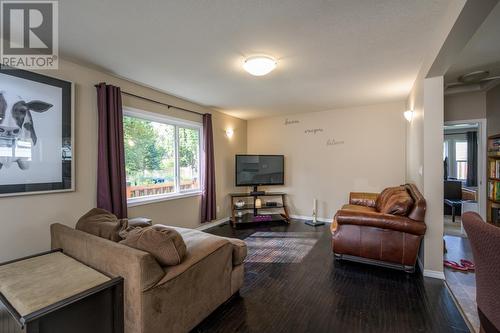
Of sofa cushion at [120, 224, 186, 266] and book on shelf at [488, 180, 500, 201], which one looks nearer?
sofa cushion at [120, 224, 186, 266]

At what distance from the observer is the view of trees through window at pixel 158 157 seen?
133 inches

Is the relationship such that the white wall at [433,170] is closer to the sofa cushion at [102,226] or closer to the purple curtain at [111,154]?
the sofa cushion at [102,226]

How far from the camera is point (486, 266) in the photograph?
→ 1.08 m

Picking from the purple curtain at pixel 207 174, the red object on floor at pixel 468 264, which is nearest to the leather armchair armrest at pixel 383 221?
the red object on floor at pixel 468 264

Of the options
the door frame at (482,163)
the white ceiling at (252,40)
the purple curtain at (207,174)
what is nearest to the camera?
the white ceiling at (252,40)

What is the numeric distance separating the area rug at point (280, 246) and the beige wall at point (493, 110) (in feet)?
10.4

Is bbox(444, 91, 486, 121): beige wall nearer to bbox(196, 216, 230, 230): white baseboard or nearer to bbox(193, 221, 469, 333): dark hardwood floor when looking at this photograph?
bbox(193, 221, 469, 333): dark hardwood floor

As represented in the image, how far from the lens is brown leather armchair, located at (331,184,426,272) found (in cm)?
253

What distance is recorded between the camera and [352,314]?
6.42ft

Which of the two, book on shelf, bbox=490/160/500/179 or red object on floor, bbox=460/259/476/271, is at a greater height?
book on shelf, bbox=490/160/500/179

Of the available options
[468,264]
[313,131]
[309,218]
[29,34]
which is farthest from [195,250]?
[313,131]

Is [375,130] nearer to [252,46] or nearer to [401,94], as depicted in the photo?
[401,94]

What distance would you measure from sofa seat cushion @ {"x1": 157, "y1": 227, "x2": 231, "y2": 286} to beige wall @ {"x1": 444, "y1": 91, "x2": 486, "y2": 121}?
4369 mm

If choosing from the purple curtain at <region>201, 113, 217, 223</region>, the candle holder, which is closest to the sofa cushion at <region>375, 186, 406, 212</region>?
the candle holder
